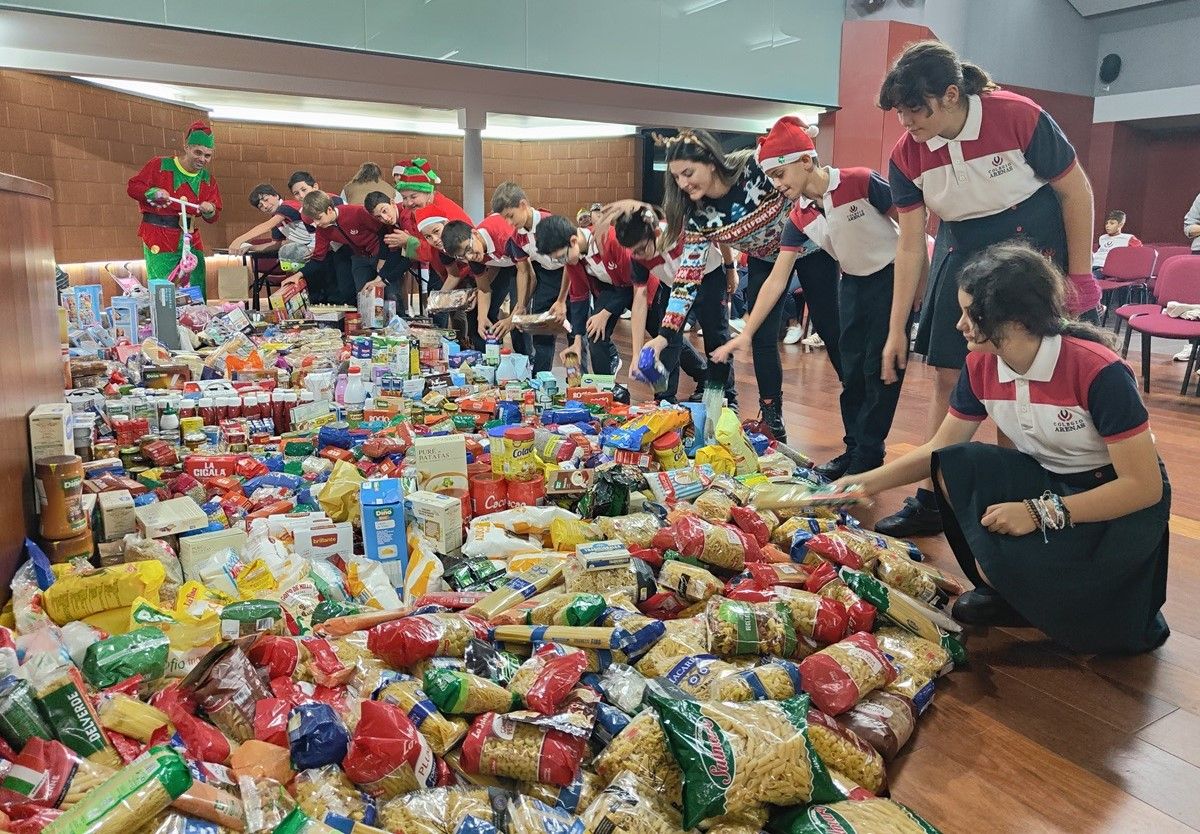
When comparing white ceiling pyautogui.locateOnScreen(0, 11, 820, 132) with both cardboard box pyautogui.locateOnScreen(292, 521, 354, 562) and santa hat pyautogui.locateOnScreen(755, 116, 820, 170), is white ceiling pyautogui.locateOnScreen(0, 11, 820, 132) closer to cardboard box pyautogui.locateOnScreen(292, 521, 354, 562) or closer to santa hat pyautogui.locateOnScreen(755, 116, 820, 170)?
santa hat pyautogui.locateOnScreen(755, 116, 820, 170)

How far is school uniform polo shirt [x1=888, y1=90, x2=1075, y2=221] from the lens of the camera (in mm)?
2279

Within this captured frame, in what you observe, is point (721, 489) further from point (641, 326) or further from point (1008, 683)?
point (641, 326)

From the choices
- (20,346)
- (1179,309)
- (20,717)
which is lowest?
(20,717)

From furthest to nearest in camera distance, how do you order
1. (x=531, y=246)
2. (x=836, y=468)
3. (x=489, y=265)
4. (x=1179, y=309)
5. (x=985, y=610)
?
(x=1179, y=309) < (x=489, y=265) < (x=531, y=246) < (x=836, y=468) < (x=985, y=610)

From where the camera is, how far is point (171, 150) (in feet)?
26.5

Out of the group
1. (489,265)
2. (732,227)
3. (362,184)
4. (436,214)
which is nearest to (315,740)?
(732,227)

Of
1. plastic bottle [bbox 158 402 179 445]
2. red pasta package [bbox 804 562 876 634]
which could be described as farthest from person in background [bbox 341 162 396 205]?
red pasta package [bbox 804 562 876 634]

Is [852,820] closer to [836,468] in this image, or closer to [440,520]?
[440,520]

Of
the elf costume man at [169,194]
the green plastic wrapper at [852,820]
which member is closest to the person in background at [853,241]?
the green plastic wrapper at [852,820]

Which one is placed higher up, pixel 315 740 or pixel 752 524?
pixel 752 524

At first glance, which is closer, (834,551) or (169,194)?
(834,551)

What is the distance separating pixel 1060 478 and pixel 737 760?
3.78ft

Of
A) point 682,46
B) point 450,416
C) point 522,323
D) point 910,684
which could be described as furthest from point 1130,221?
point 910,684

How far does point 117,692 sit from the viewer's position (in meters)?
1.44
